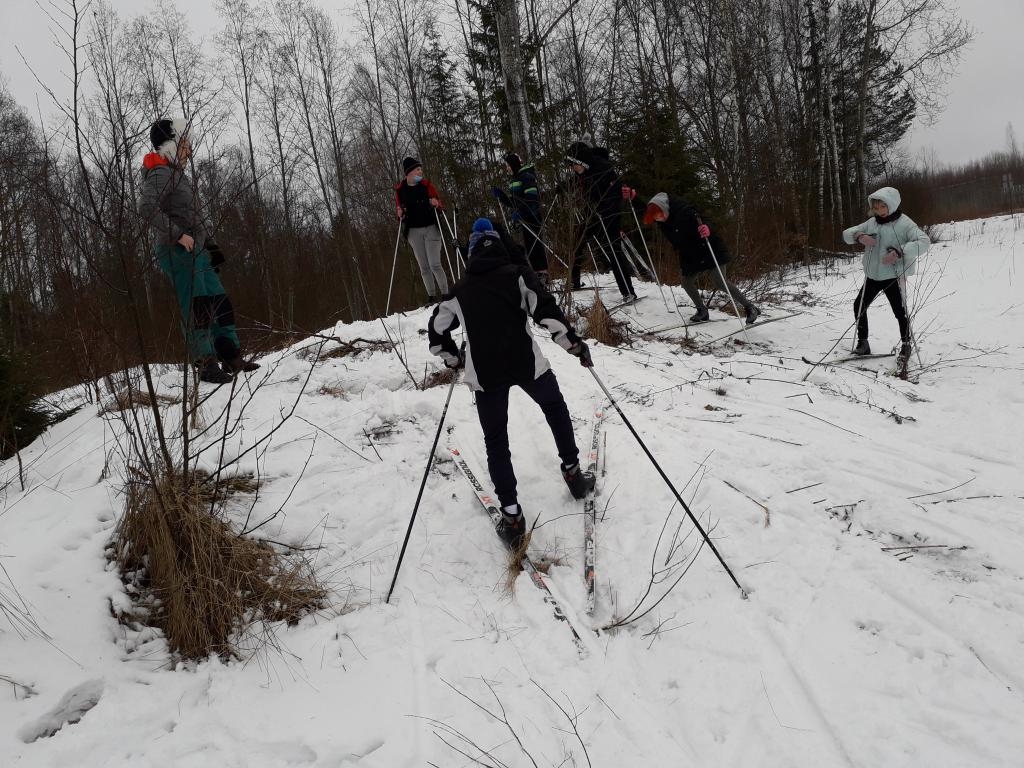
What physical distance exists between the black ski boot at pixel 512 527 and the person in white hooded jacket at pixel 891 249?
5.21 metres

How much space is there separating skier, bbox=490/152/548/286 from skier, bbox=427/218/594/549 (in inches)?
178

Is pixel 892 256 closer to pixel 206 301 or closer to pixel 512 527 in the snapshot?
pixel 512 527

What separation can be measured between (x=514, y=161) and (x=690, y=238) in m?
2.84

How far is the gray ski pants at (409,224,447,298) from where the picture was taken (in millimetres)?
7613

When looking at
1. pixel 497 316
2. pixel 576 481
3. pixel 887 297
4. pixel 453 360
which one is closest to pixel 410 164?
pixel 453 360

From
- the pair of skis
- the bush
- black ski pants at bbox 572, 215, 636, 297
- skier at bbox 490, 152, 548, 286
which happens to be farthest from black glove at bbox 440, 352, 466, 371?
black ski pants at bbox 572, 215, 636, 297

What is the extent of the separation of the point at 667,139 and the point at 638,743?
45.2ft

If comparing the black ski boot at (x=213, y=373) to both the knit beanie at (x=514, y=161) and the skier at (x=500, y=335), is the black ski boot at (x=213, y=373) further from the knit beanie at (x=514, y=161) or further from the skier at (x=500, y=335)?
the knit beanie at (x=514, y=161)

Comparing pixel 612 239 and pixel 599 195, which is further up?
pixel 599 195

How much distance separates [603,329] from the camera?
7.14m

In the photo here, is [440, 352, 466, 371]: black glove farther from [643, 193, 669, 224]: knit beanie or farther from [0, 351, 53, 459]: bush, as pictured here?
[643, 193, 669, 224]: knit beanie

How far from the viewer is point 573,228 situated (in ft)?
24.2

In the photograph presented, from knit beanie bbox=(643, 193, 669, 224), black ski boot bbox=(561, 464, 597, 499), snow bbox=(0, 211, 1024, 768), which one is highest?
knit beanie bbox=(643, 193, 669, 224)

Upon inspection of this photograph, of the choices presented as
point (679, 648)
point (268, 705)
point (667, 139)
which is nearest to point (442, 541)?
point (268, 705)
